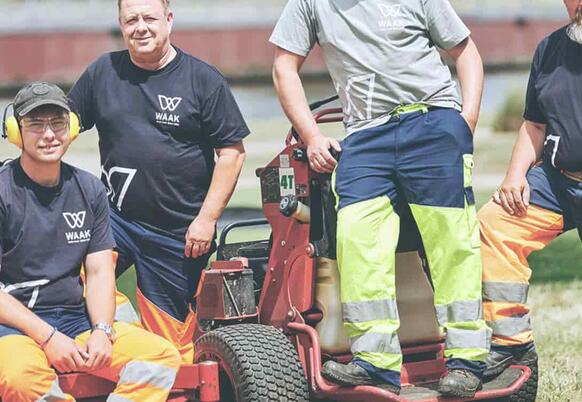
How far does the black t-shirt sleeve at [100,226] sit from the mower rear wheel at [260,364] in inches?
25.2

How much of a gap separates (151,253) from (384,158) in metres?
1.41

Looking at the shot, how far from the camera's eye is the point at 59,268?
4.84m

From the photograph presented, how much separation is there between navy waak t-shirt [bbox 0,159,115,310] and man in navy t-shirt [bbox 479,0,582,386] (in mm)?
1671

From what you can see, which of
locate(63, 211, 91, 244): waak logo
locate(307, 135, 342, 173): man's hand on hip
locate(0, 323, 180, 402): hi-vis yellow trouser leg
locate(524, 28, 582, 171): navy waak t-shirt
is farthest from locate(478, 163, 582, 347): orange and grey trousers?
locate(63, 211, 91, 244): waak logo

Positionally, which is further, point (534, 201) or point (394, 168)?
point (534, 201)

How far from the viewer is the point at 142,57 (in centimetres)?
552

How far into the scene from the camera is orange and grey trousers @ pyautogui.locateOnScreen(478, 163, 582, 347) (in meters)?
Result: 5.03

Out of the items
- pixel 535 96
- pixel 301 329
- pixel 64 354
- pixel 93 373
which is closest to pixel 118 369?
pixel 93 373

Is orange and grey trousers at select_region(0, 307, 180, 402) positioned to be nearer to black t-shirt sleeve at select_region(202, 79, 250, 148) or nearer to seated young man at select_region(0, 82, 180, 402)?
seated young man at select_region(0, 82, 180, 402)

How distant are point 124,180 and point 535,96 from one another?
6.37 ft

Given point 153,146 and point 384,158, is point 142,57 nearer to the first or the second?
point 153,146

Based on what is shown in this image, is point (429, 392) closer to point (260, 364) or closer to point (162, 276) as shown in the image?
point (260, 364)

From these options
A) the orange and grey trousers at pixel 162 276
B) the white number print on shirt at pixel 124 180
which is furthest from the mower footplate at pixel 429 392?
the white number print on shirt at pixel 124 180

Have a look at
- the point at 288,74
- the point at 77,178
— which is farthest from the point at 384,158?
the point at 77,178
